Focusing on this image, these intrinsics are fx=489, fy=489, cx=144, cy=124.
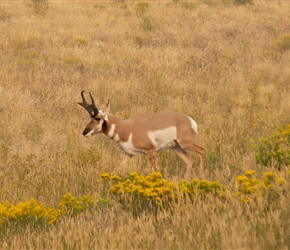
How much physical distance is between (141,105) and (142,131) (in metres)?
3.96

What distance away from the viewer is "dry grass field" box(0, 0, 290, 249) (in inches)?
156

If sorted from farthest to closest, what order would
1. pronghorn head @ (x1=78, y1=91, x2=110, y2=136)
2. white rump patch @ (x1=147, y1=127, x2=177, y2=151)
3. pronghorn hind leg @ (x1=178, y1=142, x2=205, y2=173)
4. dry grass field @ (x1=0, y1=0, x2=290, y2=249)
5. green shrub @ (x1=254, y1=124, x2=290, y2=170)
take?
pronghorn hind leg @ (x1=178, y1=142, x2=205, y2=173) → white rump patch @ (x1=147, y1=127, x2=177, y2=151) → pronghorn head @ (x1=78, y1=91, x2=110, y2=136) → green shrub @ (x1=254, y1=124, x2=290, y2=170) → dry grass field @ (x1=0, y1=0, x2=290, y2=249)

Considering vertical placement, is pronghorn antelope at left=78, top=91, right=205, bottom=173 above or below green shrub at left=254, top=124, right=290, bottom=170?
below

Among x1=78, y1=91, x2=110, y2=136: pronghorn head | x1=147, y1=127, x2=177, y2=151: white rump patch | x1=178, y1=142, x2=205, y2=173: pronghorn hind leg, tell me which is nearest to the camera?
x1=78, y1=91, x2=110, y2=136: pronghorn head

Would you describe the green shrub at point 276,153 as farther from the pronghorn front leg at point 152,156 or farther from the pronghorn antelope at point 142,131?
the pronghorn front leg at point 152,156

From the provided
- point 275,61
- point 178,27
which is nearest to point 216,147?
point 275,61

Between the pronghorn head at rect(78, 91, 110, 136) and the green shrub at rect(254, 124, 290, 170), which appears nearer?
the green shrub at rect(254, 124, 290, 170)

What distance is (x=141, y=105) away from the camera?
10.9 metres

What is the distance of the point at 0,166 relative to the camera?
279 inches

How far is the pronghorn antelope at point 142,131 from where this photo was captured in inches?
272

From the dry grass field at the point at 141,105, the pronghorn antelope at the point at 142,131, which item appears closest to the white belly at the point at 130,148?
the pronghorn antelope at the point at 142,131

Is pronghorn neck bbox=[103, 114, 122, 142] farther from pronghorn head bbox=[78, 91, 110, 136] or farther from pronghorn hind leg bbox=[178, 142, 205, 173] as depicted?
pronghorn hind leg bbox=[178, 142, 205, 173]

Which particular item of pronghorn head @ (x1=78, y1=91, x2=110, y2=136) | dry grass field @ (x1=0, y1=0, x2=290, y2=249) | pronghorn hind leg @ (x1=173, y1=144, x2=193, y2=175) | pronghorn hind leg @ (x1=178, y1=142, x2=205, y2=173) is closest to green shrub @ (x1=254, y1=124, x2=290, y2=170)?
dry grass field @ (x1=0, y1=0, x2=290, y2=249)

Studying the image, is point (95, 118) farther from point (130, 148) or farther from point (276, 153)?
point (276, 153)
